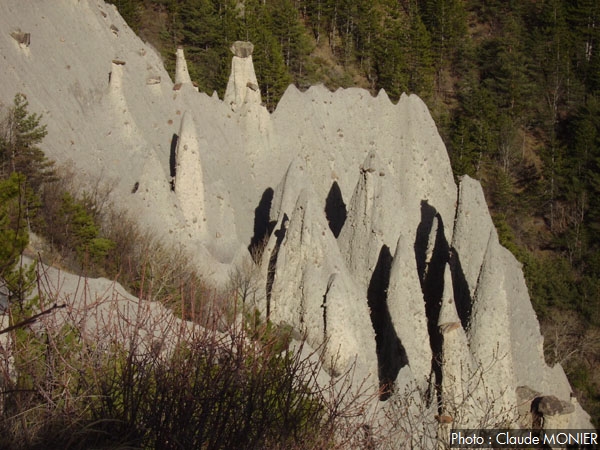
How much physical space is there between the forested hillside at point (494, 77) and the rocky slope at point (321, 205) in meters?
11.9

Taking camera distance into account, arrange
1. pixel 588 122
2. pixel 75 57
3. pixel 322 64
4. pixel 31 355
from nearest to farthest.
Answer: pixel 31 355 → pixel 75 57 → pixel 588 122 → pixel 322 64

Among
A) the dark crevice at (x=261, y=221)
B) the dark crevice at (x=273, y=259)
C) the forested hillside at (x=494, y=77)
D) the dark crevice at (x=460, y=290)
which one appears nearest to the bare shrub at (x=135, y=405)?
the dark crevice at (x=273, y=259)

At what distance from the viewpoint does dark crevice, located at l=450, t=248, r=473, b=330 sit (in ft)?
53.1

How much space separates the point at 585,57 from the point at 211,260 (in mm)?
48736

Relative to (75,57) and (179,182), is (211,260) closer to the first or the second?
(179,182)

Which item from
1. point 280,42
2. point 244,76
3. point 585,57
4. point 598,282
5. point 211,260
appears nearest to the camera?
point 211,260

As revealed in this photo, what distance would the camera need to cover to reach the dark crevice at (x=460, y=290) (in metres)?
16.2

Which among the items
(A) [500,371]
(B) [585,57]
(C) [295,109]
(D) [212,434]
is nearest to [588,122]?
(B) [585,57]

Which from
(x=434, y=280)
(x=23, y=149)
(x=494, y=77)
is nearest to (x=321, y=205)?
(x=434, y=280)

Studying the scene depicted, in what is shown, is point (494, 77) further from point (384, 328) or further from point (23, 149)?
point (23, 149)

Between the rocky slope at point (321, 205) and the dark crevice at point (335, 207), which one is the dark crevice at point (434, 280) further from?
the dark crevice at point (335, 207)

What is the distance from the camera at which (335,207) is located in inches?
867

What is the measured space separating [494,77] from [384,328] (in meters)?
43.4

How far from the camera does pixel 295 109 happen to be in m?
24.5
